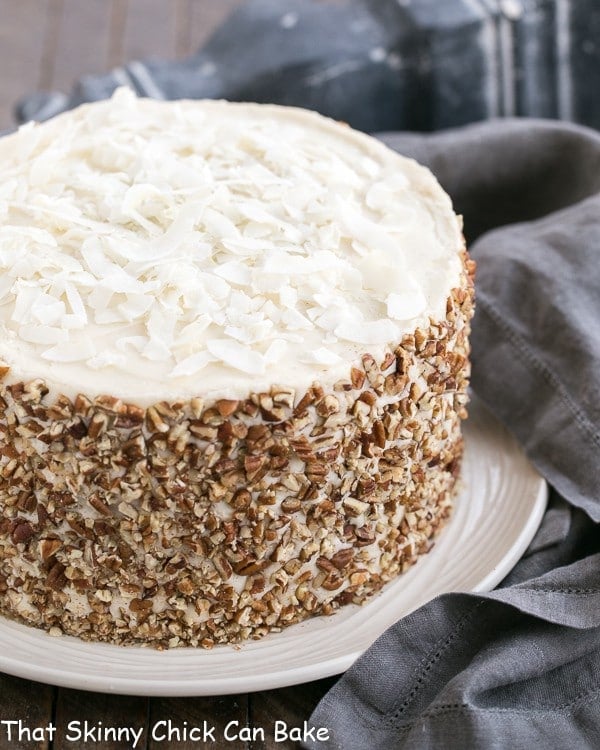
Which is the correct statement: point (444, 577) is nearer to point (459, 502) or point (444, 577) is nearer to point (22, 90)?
point (459, 502)

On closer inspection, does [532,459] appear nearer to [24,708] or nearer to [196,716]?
[196,716]

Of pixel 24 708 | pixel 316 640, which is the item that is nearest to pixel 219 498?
pixel 316 640

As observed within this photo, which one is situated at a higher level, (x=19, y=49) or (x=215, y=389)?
(x=215, y=389)

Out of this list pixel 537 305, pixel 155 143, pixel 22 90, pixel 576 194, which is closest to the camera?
pixel 155 143

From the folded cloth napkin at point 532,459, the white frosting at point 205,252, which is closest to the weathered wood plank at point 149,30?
the folded cloth napkin at point 532,459

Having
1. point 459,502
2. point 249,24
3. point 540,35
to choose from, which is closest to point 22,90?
point 249,24

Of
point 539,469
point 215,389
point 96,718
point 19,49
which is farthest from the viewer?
point 19,49
